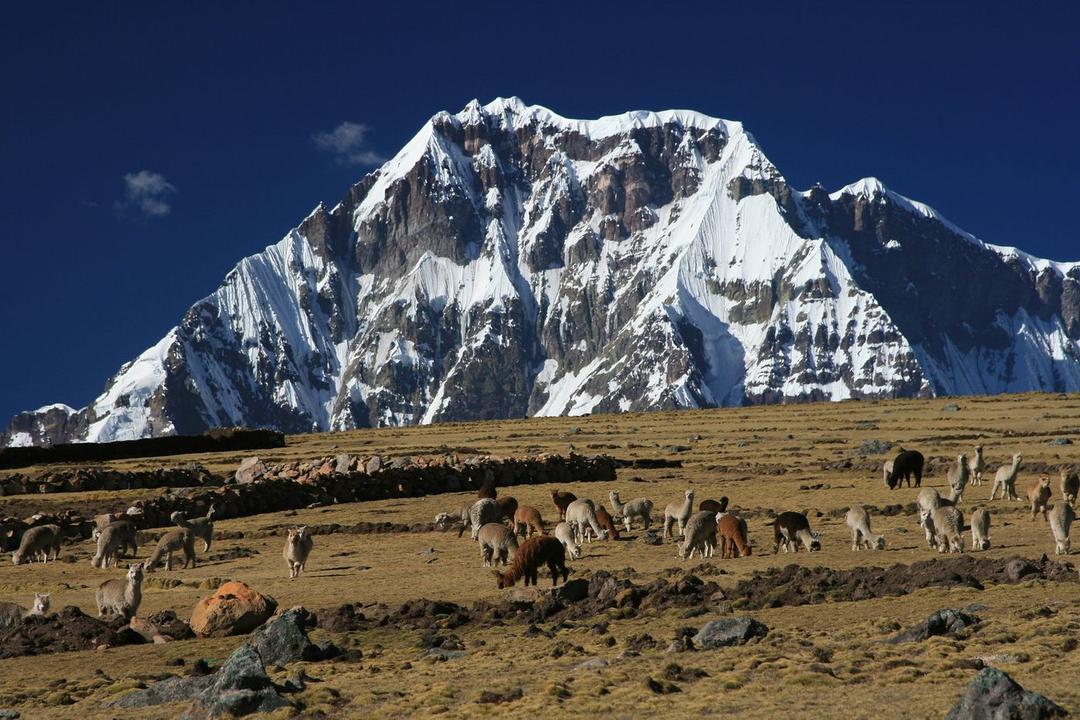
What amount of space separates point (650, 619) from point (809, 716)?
8102mm

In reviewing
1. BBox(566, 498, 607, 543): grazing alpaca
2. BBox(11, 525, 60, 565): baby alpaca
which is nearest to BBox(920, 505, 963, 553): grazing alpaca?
BBox(566, 498, 607, 543): grazing alpaca

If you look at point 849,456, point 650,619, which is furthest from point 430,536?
point 849,456

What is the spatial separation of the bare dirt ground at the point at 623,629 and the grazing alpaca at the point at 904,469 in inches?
24.0

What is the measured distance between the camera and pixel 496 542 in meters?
31.2

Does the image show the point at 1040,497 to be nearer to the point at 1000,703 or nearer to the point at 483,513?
the point at 483,513

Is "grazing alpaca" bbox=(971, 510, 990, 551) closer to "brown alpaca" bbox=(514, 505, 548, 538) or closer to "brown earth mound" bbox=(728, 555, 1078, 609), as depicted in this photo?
"brown earth mound" bbox=(728, 555, 1078, 609)

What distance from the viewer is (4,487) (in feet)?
207

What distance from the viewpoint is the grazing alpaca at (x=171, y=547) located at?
3484 cm

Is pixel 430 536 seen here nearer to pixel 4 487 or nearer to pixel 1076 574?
pixel 1076 574

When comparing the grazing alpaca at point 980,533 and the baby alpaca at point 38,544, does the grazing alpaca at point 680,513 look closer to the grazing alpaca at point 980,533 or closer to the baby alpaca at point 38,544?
the grazing alpaca at point 980,533

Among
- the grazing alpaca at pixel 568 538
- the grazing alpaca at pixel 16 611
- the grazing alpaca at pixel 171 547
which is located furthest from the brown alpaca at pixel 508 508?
Answer: the grazing alpaca at pixel 16 611

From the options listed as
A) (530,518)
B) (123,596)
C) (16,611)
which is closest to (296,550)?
(123,596)

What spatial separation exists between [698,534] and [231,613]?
11320 millimetres

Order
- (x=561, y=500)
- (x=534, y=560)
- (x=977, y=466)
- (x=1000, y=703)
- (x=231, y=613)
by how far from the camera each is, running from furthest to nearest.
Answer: (x=977, y=466)
(x=561, y=500)
(x=534, y=560)
(x=231, y=613)
(x=1000, y=703)
